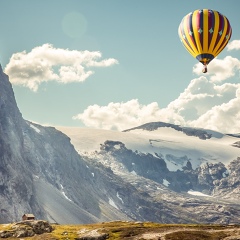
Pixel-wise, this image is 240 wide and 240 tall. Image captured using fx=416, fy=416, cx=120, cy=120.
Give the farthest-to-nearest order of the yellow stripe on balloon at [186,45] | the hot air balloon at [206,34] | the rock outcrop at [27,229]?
the yellow stripe on balloon at [186,45], the hot air balloon at [206,34], the rock outcrop at [27,229]

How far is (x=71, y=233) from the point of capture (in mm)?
112312

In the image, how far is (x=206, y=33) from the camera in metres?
112

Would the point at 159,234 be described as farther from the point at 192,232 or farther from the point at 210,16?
the point at 210,16

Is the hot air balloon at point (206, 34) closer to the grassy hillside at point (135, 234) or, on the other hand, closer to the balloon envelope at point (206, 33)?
the balloon envelope at point (206, 33)

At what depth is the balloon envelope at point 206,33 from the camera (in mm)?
111812

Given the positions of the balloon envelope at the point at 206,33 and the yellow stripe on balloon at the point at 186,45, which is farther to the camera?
the yellow stripe on balloon at the point at 186,45

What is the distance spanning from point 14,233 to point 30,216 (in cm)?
2601

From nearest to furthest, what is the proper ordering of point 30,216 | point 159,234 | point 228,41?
1. point 159,234
2. point 228,41
3. point 30,216

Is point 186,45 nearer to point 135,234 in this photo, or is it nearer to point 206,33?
point 206,33

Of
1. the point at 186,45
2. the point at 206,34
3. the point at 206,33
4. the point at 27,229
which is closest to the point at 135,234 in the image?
the point at 27,229

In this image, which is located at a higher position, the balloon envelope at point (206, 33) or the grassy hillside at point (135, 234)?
the balloon envelope at point (206, 33)

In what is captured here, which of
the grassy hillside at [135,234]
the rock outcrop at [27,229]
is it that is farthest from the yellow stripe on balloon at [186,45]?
the rock outcrop at [27,229]

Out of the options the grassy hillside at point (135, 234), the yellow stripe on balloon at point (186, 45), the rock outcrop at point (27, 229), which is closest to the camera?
the grassy hillside at point (135, 234)

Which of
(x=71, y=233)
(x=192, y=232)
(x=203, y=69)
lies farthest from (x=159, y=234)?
(x=203, y=69)
